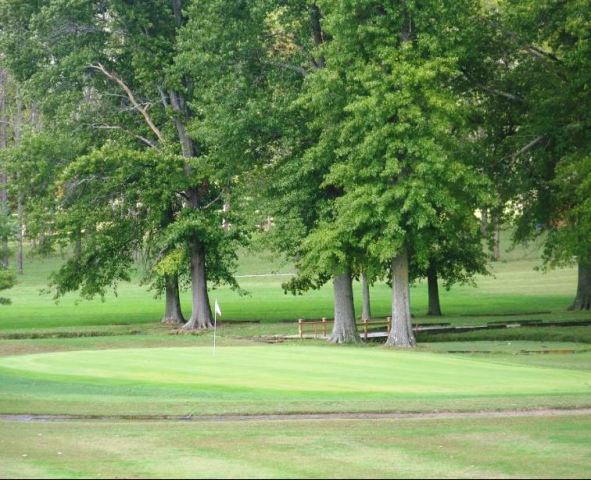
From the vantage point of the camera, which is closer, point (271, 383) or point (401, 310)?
point (271, 383)

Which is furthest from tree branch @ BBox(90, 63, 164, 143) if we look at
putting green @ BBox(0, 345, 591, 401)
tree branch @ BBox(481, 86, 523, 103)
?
putting green @ BBox(0, 345, 591, 401)

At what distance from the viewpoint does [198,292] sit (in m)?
49.4

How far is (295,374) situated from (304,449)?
10033 mm

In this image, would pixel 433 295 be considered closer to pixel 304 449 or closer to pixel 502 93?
pixel 502 93

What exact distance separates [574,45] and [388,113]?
7.68m

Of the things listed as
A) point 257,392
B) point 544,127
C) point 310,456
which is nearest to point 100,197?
point 544,127

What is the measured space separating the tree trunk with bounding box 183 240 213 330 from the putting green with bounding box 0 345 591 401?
1710 cm

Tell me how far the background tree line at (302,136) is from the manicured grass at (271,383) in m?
8.88

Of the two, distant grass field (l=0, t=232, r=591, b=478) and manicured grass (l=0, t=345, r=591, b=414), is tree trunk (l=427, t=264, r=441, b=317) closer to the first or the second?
distant grass field (l=0, t=232, r=591, b=478)

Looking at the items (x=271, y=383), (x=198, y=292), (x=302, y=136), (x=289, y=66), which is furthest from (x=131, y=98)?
(x=271, y=383)

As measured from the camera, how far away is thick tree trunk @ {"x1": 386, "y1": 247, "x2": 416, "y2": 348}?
3856 centimetres

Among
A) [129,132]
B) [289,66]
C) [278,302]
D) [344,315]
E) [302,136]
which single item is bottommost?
[344,315]

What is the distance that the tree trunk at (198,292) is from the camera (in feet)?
160

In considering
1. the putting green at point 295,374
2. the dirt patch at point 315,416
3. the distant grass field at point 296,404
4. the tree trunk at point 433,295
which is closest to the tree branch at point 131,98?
the distant grass field at point 296,404
